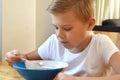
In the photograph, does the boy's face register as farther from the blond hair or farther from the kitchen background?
the kitchen background

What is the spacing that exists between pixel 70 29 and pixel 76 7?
0.08 m

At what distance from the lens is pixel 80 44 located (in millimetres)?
973

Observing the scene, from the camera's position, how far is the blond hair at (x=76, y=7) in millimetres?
864

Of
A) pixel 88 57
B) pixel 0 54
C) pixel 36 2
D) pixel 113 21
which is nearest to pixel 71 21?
pixel 88 57

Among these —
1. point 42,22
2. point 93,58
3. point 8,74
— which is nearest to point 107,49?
point 93,58

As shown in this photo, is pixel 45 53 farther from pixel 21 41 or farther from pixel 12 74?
pixel 21 41

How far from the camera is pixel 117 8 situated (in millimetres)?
2342

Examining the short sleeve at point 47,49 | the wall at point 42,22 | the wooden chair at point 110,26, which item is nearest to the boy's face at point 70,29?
the short sleeve at point 47,49

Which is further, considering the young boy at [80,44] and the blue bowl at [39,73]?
the young boy at [80,44]

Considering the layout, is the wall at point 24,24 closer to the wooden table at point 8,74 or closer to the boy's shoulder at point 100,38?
the wooden table at point 8,74

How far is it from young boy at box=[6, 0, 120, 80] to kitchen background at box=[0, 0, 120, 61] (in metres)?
0.40

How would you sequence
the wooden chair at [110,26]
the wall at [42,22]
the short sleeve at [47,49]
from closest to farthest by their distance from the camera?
the short sleeve at [47,49] → the wooden chair at [110,26] → the wall at [42,22]

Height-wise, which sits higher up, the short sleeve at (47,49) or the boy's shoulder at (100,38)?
the boy's shoulder at (100,38)

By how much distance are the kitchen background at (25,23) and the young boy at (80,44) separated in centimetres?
40
